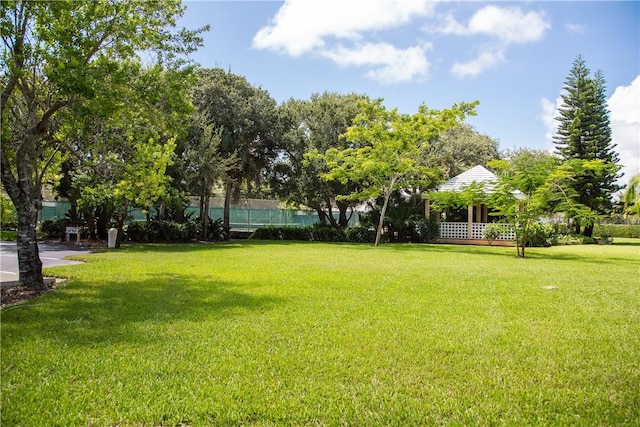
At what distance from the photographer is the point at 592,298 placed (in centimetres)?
712

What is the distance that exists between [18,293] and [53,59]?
12.1 feet

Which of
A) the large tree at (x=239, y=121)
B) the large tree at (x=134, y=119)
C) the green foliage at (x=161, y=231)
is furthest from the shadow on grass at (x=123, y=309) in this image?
the large tree at (x=239, y=121)

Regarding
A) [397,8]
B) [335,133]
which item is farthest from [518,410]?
[335,133]

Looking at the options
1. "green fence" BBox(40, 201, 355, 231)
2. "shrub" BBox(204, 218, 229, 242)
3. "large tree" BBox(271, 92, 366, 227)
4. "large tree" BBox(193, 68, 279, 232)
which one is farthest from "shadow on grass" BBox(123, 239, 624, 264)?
"green fence" BBox(40, 201, 355, 231)

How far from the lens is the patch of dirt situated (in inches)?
252

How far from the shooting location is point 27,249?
7.32 metres

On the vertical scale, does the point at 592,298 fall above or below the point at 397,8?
below

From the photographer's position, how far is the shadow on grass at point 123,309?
474 cm

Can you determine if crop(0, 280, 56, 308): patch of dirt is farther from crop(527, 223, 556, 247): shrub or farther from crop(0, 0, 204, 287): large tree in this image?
crop(527, 223, 556, 247): shrub

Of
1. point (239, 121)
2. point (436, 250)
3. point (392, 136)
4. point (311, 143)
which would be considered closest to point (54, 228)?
point (239, 121)

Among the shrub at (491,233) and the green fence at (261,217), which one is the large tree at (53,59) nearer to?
the shrub at (491,233)

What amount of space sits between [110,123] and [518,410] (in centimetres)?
867

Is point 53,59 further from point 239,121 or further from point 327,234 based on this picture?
point 327,234

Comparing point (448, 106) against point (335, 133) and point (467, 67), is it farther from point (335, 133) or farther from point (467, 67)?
point (335, 133)
